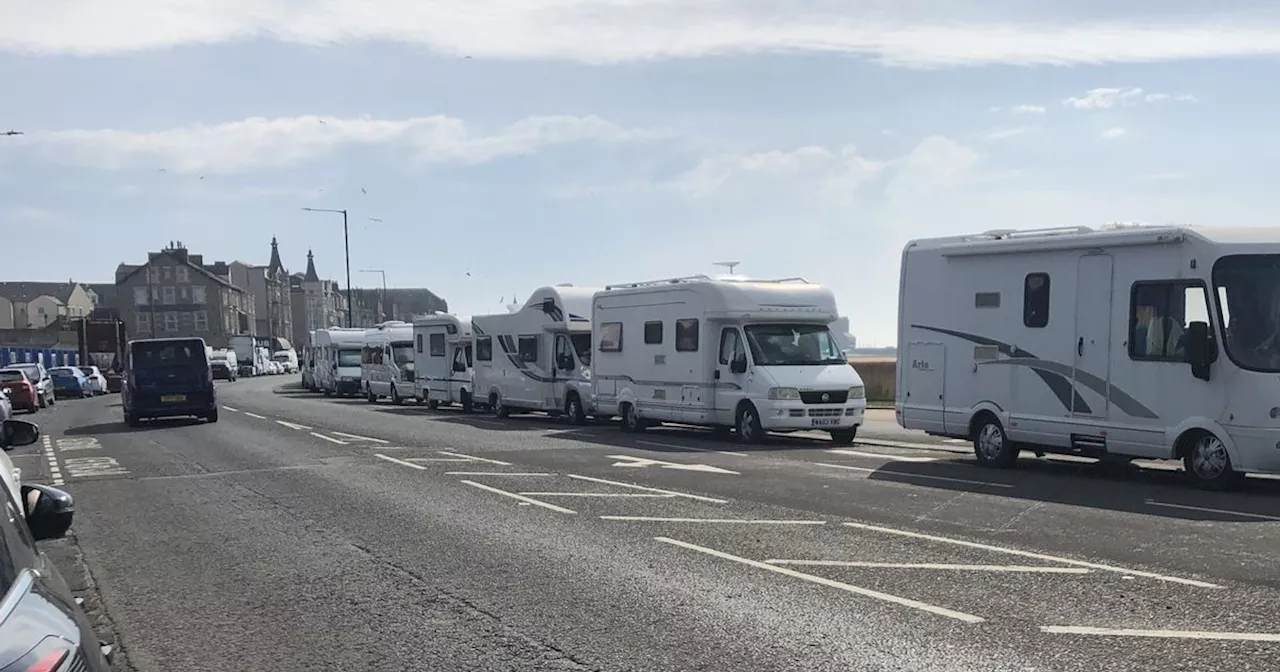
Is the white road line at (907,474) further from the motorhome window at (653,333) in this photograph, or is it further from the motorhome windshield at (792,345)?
the motorhome window at (653,333)

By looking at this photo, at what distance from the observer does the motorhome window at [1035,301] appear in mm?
15438

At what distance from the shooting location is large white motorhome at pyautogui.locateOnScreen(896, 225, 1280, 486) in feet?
42.8

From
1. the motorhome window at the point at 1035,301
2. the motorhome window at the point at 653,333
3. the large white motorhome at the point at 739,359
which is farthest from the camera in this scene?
the motorhome window at the point at 653,333

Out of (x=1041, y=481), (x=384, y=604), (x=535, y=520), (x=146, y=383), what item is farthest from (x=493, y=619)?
(x=146, y=383)

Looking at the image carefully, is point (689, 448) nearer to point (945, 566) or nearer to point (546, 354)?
point (546, 354)

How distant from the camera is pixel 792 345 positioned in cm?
2130

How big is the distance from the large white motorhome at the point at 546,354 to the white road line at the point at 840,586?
56.1ft

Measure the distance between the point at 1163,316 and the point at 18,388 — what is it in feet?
120

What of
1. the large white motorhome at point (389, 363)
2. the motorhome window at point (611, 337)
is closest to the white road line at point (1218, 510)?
the motorhome window at point (611, 337)

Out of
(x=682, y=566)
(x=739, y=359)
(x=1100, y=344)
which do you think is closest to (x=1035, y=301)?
(x=1100, y=344)

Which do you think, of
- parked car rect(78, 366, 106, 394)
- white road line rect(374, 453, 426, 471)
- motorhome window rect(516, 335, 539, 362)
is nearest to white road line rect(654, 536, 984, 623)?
white road line rect(374, 453, 426, 471)

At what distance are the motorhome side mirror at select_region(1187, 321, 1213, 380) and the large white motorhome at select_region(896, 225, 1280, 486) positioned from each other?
1cm

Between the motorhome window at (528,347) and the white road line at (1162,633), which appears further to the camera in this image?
the motorhome window at (528,347)

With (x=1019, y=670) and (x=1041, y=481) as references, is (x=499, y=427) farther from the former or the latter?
(x=1019, y=670)
